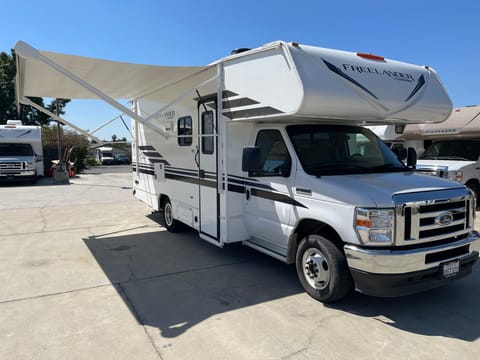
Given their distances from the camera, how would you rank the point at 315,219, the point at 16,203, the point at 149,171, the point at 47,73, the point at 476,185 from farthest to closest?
the point at 16,203 → the point at 476,185 → the point at 149,171 → the point at 47,73 → the point at 315,219

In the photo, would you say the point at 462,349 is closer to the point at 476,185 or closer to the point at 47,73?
the point at 47,73

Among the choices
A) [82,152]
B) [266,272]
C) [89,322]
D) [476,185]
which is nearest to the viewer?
[89,322]

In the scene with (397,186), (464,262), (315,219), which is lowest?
(464,262)

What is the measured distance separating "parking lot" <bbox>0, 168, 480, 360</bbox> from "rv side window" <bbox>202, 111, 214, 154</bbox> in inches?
69.0

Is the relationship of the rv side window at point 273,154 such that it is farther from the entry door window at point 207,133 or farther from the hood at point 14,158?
the hood at point 14,158

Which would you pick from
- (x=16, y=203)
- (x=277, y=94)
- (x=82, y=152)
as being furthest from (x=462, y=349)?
(x=82, y=152)

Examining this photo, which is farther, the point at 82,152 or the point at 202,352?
the point at 82,152

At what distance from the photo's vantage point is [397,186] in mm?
4152

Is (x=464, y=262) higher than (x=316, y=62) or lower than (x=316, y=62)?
lower

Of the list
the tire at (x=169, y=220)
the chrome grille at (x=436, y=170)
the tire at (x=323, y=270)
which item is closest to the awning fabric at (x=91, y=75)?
the tire at (x=169, y=220)

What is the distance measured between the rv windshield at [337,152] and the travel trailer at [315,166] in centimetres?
2

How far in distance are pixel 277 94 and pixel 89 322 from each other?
3245 mm

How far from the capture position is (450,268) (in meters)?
4.12

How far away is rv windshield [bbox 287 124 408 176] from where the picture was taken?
4777mm
